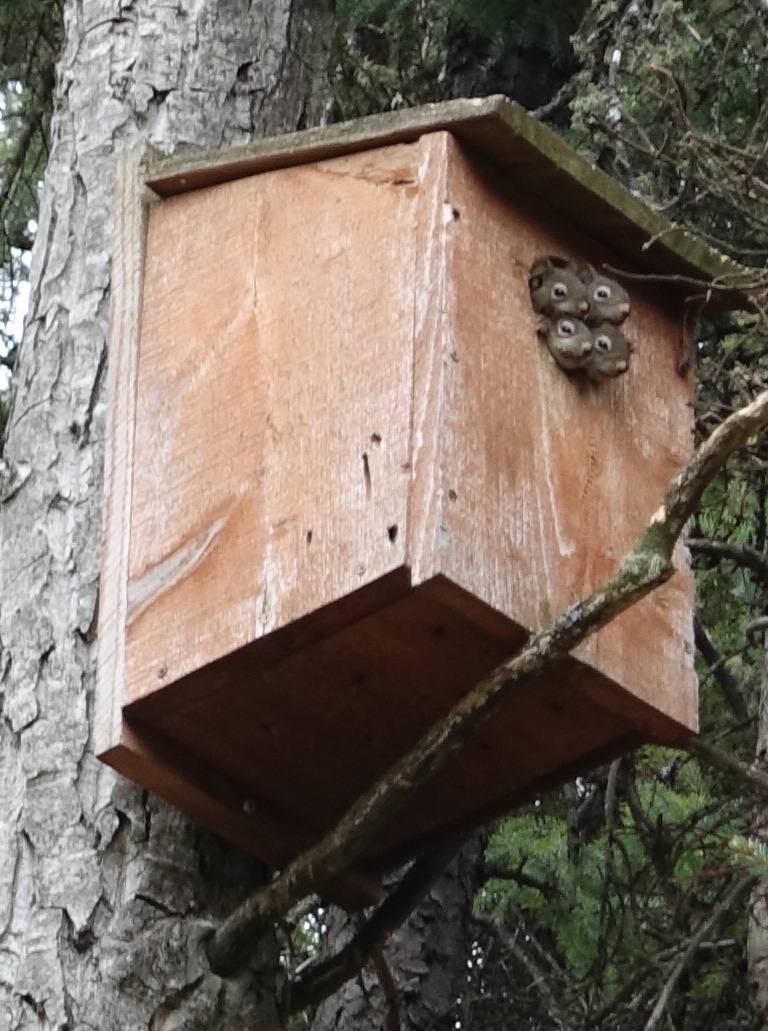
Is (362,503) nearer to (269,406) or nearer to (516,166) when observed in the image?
(269,406)

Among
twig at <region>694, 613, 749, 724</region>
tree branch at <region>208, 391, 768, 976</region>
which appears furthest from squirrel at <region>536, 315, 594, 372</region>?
twig at <region>694, 613, 749, 724</region>

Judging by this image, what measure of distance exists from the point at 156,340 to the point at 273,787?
63 cm

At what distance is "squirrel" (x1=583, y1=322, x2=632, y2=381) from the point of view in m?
2.65

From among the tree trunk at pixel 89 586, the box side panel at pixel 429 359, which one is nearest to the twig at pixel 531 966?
the tree trunk at pixel 89 586

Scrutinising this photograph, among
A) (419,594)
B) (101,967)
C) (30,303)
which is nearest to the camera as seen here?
(419,594)

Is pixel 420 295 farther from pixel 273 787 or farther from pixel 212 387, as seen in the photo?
pixel 273 787

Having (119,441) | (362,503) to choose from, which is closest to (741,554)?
(119,441)

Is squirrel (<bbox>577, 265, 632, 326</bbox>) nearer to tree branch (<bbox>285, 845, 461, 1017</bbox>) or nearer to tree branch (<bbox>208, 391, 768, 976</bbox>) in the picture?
tree branch (<bbox>208, 391, 768, 976</bbox>)

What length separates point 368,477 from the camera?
7.85ft

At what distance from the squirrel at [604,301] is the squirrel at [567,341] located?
0.15 feet

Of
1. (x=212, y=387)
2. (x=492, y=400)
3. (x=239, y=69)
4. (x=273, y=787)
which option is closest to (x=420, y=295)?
(x=492, y=400)

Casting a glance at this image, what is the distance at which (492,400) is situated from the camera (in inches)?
97.7

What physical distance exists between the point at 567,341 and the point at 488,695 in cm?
56

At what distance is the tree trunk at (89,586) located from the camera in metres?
2.50
